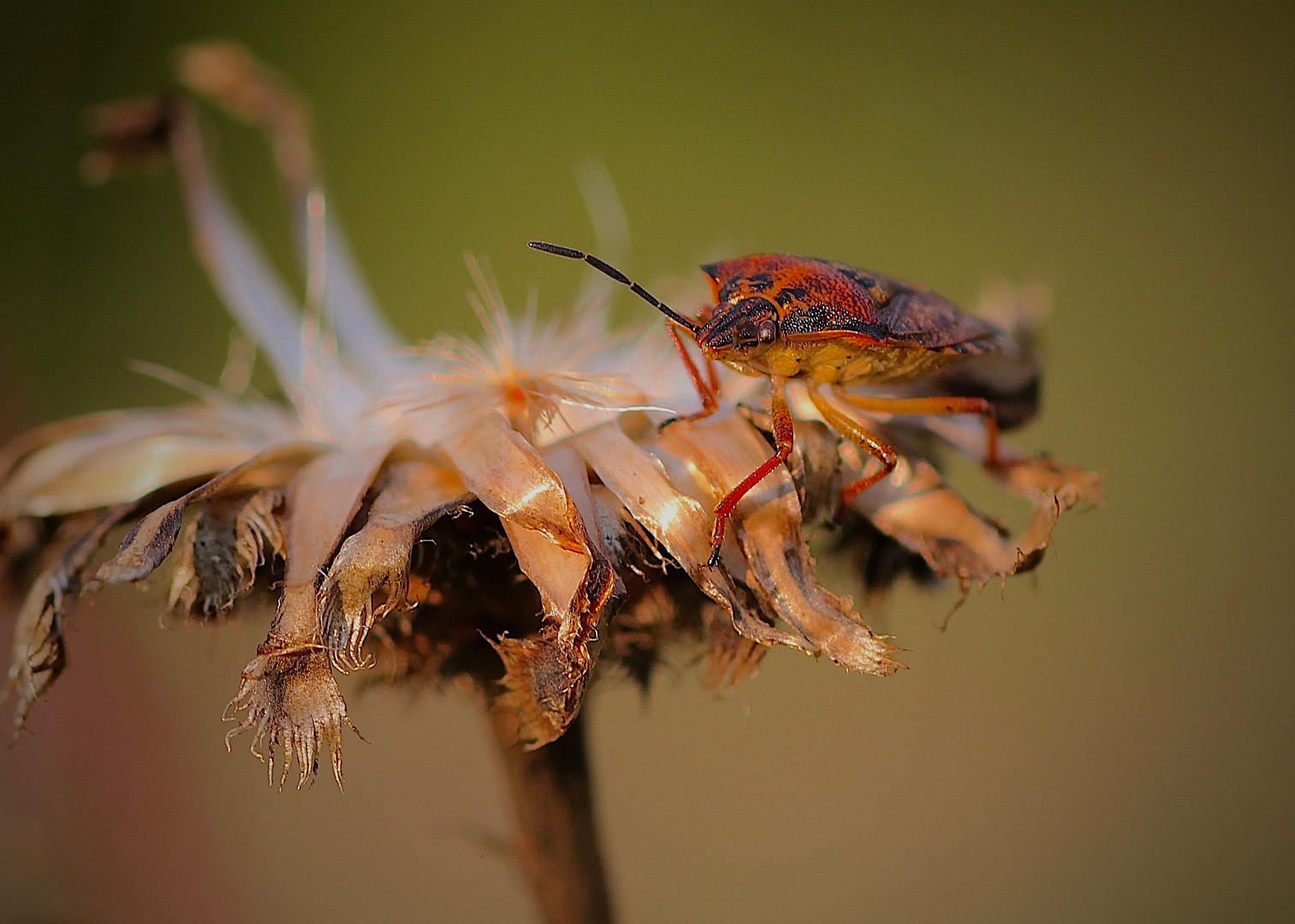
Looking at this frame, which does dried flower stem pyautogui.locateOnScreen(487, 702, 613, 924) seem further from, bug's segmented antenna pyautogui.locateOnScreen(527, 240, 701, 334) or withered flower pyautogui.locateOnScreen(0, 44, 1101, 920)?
bug's segmented antenna pyautogui.locateOnScreen(527, 240, 701, 334)

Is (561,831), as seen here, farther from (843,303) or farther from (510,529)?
(843,303)

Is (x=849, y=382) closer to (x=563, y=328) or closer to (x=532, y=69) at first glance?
(x=563, y=328)

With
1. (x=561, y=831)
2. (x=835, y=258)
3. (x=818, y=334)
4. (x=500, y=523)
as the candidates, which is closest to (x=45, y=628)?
(x=500, y=523)

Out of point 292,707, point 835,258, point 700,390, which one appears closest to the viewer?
point 292,707

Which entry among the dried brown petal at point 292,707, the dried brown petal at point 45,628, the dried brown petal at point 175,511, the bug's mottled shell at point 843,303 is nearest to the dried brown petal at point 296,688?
the dried brown petal at point 292,707

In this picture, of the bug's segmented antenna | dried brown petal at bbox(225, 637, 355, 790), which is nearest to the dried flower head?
dried brown petal at bbox(225, 637, 355, 790)

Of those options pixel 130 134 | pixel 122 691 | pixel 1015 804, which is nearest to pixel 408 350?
pixel 130 134
